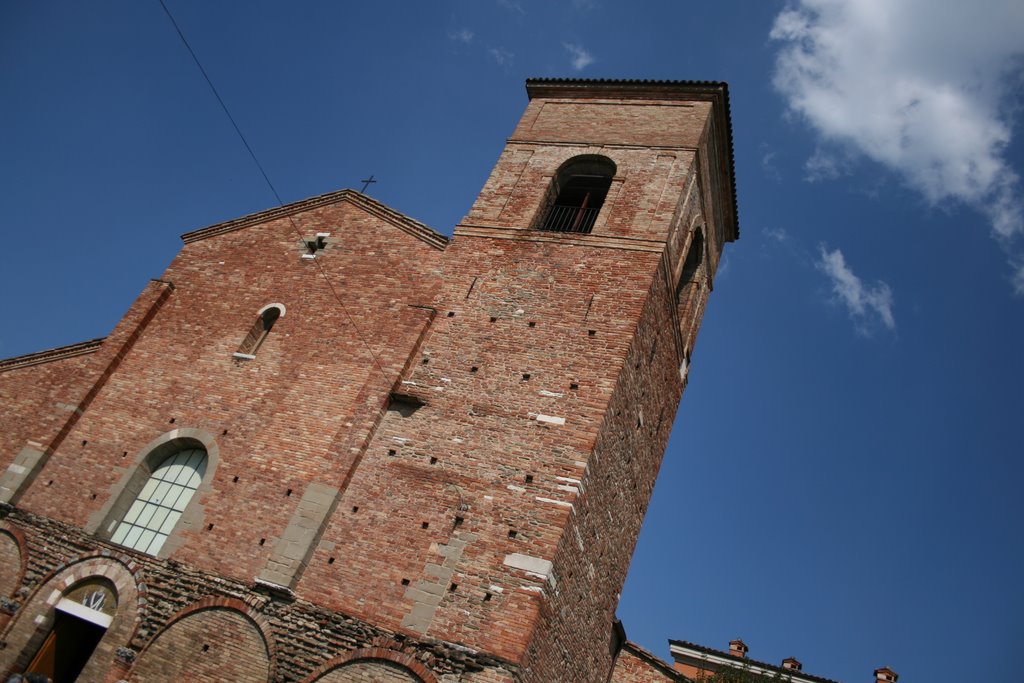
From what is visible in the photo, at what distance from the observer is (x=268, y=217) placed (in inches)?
632

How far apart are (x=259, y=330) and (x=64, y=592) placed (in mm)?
5182

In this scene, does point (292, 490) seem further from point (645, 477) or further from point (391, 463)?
point (645, 477)

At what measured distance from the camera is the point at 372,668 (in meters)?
9.66

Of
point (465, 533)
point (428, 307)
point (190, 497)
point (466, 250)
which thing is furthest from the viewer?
point (466, 250)

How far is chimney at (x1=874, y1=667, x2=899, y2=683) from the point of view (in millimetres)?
19531

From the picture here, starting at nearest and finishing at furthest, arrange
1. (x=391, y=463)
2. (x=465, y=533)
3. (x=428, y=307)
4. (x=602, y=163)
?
(x=465, y=533)
(x=391, y=463)
(x=428, y=307)
(x=602, y=163)

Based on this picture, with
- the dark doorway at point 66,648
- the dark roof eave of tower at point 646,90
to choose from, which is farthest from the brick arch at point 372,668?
the dark roof eave of tower at point 646,90

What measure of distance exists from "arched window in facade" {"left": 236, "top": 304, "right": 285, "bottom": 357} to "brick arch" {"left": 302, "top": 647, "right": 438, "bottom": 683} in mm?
6006

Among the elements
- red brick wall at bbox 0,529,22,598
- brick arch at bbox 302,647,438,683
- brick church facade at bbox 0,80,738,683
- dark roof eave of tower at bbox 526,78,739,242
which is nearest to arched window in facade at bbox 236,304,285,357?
brick church facade at bbox 0,80,738,683

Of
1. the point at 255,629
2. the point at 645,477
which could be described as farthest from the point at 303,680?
the point at 645,477

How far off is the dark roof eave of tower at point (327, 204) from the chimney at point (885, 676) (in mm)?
15771

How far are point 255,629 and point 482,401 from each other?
4.44 metres

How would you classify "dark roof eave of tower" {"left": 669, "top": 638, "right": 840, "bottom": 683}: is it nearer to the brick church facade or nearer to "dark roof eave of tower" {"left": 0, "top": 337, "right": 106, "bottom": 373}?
the brick church facade

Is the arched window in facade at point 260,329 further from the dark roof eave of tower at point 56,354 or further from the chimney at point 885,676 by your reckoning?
the chimney at point 885,676
